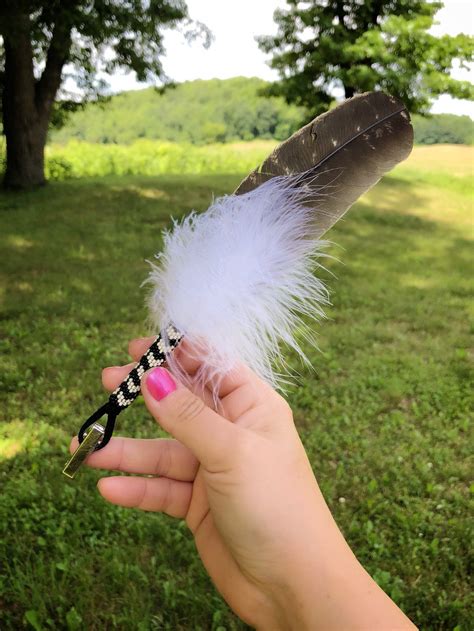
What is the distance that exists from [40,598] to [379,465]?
2.17m

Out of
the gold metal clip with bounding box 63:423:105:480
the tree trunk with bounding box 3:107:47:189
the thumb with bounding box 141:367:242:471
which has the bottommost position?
the gold metal clip with bounding box 63:423:105:480

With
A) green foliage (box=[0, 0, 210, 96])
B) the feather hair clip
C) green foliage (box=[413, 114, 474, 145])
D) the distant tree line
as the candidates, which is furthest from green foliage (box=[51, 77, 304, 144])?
the feather hair clip

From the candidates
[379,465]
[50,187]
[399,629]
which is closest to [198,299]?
[399,629]

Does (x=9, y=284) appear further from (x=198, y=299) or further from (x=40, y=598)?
(x=198, y=299)

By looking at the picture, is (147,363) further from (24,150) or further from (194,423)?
(24,150)

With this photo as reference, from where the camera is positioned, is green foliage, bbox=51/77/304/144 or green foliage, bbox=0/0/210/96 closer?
green foliage, bbox=0/0/210/96

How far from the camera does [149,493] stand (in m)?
1.93

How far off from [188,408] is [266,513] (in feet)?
1.13

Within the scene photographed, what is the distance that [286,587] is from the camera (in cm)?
145

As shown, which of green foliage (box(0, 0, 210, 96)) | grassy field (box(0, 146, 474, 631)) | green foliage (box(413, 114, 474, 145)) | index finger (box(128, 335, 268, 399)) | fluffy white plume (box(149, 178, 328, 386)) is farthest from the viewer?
green foliage (box(413, 114, 474, 145))

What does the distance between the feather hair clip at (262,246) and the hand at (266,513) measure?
0.38 ft

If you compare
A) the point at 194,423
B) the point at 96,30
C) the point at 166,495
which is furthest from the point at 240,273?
the point at 96,30

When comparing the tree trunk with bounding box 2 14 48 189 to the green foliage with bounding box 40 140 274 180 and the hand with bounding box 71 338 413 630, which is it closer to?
the green foliage with bounding box 40 140 274 180

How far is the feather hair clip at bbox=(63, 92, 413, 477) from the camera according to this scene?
159cm
